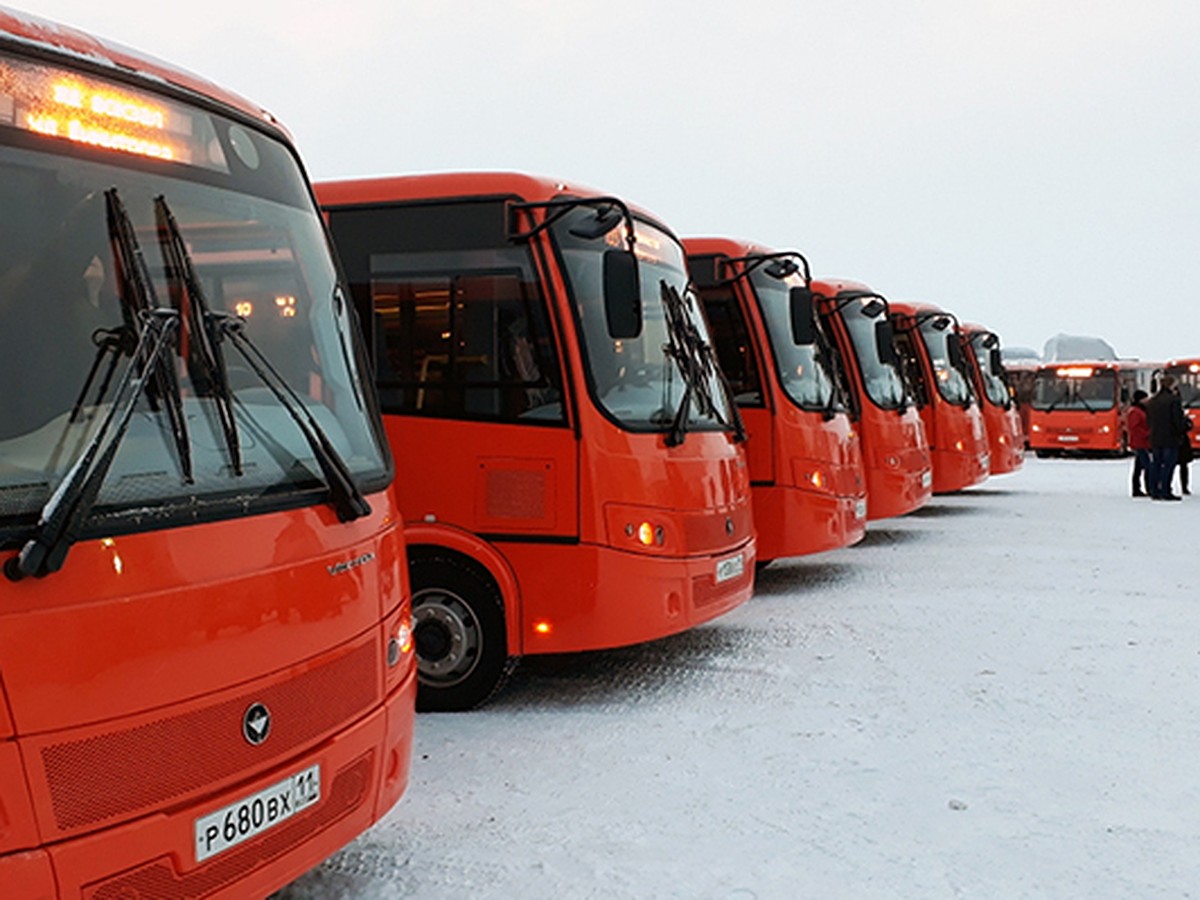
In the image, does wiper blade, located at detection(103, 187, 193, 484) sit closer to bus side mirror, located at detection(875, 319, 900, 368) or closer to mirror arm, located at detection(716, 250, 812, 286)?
mirror arm, located at detection(716, 250, 812, 286)

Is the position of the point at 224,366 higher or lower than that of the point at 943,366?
higher

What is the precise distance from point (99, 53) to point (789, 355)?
725 cm

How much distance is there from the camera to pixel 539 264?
6.58 m

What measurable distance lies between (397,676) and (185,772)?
40.1 inches

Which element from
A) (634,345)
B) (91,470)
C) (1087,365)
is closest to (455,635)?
(634,345)

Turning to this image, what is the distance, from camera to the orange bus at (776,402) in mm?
9914

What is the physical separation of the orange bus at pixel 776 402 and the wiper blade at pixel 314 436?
6.21 meters

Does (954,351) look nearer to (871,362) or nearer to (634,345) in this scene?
(871,362)

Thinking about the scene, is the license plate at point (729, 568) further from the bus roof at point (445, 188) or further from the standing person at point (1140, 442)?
the standing person at point (1140, 442)

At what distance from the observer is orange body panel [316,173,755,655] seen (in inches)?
256

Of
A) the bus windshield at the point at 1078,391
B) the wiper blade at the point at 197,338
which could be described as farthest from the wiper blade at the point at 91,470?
the bus windshield at the point at 1078,391

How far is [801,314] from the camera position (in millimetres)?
9477

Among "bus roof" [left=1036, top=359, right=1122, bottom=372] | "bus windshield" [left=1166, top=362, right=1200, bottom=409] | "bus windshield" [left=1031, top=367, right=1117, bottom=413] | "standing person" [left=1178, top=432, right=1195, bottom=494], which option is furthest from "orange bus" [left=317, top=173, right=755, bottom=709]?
"bus windshield" [left=1166, top=362, right=1200, bottom=409]

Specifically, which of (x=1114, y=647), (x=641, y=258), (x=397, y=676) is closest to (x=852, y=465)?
(x=1114, y=647)
